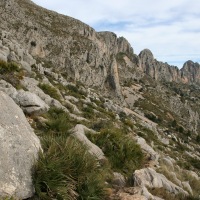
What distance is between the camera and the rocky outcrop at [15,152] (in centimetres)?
532

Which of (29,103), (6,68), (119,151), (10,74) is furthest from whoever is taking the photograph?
(6,68)

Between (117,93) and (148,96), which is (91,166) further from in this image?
(148,96)

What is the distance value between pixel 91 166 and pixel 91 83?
199 feet

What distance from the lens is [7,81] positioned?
14000 mm

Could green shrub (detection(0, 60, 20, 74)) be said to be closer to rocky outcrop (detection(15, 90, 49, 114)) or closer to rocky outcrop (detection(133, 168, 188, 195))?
rocky outcrop (detection(15, 90, 49, 114))

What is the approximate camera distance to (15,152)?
5699 mm

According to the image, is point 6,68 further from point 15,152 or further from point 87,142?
point 15,152

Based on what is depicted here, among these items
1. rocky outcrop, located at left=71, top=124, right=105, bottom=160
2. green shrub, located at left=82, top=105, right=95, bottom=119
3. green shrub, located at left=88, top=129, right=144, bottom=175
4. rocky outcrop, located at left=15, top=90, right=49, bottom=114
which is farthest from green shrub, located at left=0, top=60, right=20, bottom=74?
green shrub, located at left=88, top=129, right=144, bottom=175

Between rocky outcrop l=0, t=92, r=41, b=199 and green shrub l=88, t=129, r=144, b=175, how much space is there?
11.4 feet

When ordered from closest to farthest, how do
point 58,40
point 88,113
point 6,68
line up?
point 6,68 < point 88,113 < point 58,40

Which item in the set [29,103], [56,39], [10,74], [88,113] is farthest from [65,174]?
[56,39]

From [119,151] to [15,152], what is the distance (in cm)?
458

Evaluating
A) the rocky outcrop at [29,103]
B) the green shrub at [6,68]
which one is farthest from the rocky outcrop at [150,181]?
the green shrub at [6,68]

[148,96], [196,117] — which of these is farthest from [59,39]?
[196,117]
